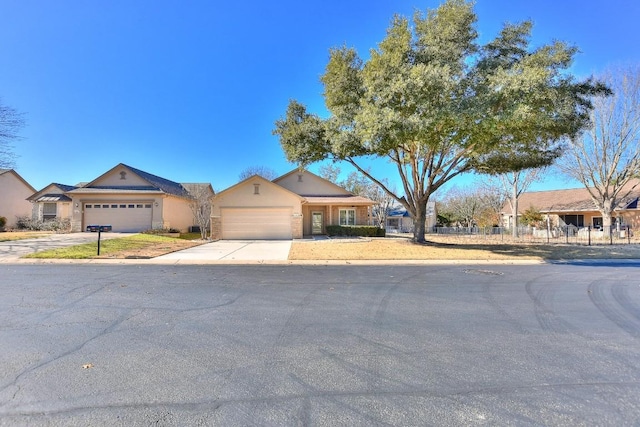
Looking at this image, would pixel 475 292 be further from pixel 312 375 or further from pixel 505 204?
pixel 505 204

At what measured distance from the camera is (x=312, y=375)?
3.42 metres

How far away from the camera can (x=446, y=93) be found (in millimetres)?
11789

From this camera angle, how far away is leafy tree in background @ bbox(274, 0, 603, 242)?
1158 centimetres

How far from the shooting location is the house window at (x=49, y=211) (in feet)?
100

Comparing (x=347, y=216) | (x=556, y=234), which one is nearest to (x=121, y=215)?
(x=347, y=216)

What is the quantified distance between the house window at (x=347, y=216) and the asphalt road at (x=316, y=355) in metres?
19.8

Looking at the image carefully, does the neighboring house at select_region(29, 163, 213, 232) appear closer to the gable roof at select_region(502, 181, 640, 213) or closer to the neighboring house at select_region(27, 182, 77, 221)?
the neighboring house at select_region(27, 182, 77, 221)

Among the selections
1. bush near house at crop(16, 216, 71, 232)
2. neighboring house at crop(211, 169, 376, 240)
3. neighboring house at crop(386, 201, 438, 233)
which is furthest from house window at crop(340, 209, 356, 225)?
bush near house at crop(16, 216, 71, 232)

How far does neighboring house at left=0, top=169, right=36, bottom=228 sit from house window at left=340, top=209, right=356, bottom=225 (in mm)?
28969

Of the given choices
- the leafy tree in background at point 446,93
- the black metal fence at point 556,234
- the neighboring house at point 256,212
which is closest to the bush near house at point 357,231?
the neighboring house at point 256,212

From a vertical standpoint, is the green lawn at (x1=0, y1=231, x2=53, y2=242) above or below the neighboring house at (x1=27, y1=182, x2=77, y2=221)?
below

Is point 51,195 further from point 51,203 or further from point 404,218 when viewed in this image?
point 404,218

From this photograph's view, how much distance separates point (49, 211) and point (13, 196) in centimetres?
390

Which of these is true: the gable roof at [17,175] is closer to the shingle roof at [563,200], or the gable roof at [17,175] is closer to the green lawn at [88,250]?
the green lawn at [88,250]
